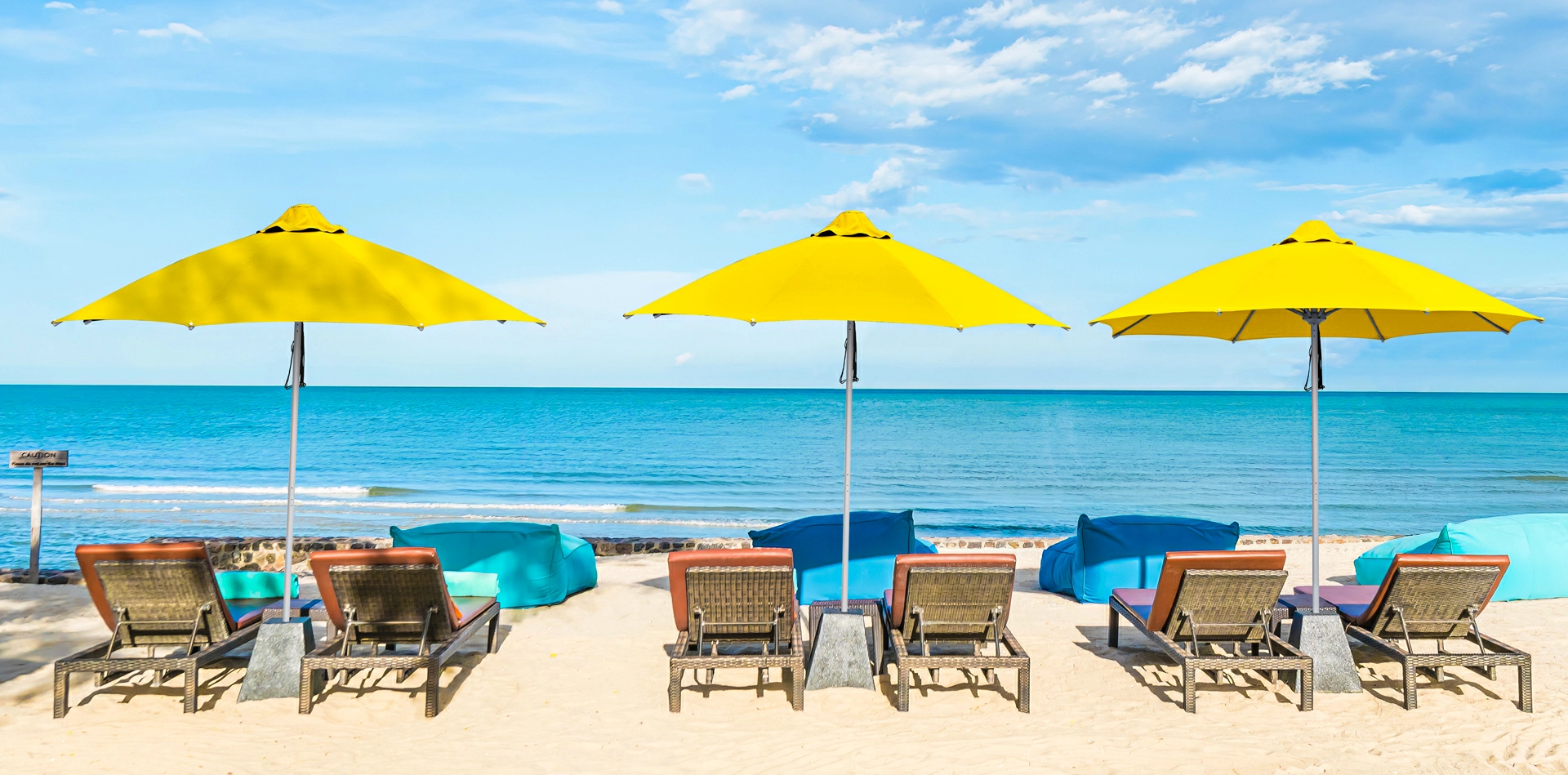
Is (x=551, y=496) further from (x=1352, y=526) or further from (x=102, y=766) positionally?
(x=102, y=766)

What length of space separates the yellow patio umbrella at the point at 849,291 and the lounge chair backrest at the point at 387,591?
1.70 metres

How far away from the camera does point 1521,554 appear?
7379mm

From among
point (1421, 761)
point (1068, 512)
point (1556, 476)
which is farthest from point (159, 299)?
point (1556, 476)

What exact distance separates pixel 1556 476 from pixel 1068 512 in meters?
18.1

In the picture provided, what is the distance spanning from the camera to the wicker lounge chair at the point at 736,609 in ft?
15.5

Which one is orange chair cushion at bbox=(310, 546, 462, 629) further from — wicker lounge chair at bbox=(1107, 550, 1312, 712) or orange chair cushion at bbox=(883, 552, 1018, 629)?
wicker lounge chair at bbox=(1107, 550, 1312, 712)

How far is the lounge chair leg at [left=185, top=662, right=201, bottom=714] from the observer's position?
460cm

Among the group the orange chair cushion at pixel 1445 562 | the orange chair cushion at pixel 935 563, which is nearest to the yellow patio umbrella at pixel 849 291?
the orange chair cushion at pixel 935 563

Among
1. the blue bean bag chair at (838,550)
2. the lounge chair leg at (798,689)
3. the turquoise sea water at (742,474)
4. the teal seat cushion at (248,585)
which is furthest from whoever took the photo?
the turquoise sea water at (742,474)

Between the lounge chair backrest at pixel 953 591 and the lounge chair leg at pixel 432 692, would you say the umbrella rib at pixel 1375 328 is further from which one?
the lounge chair leg at pixel 432 692

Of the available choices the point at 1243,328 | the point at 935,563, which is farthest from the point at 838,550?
the point at 1243,328

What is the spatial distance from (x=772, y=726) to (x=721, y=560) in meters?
0.85

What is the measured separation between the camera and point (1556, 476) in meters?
26.9

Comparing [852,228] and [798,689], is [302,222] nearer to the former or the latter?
[852,228]
